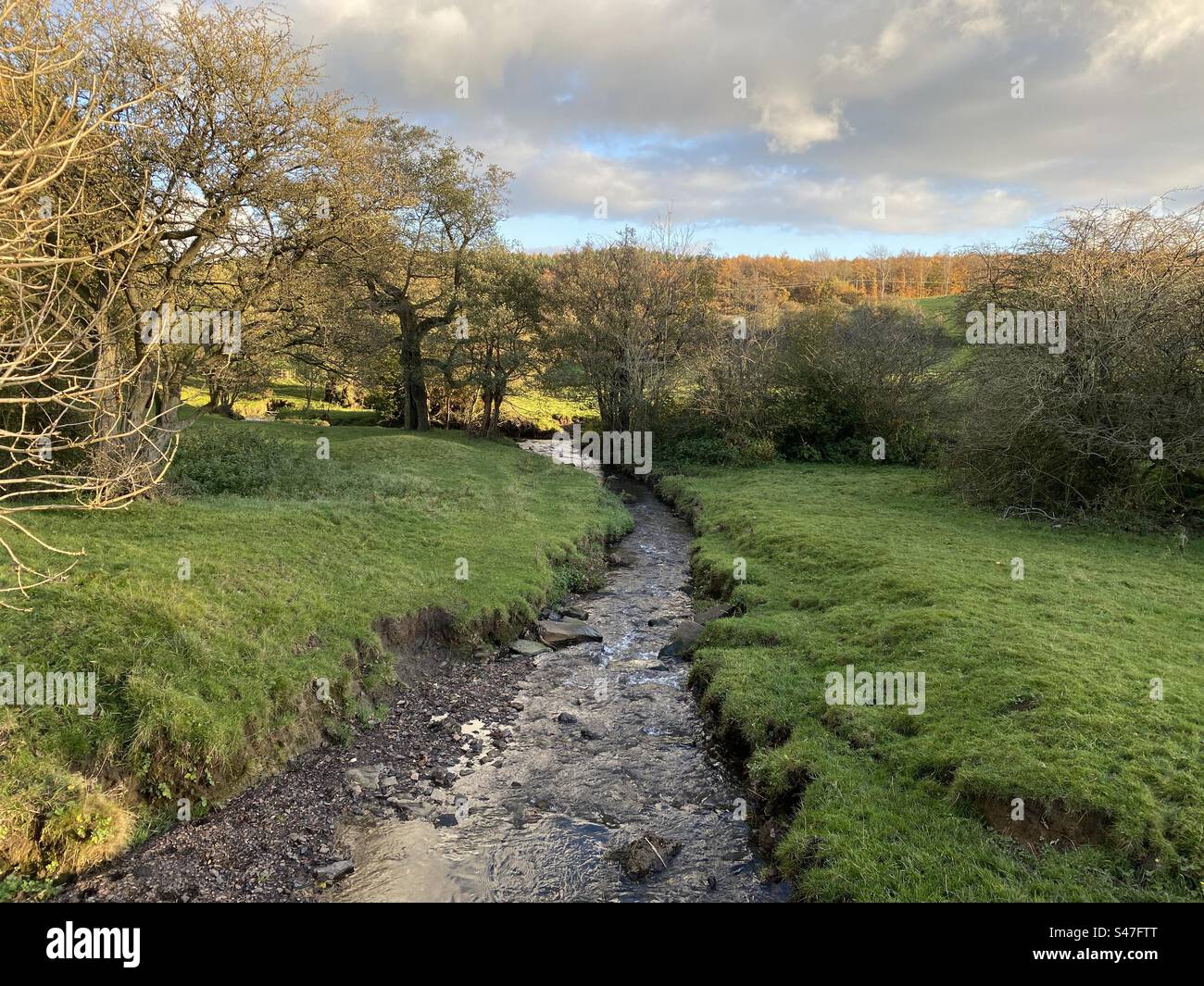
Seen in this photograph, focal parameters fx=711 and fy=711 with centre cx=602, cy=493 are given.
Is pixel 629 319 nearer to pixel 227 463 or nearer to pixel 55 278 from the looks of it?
pixel 227 463

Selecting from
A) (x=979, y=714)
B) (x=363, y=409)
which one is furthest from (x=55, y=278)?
(x=363, y=409)

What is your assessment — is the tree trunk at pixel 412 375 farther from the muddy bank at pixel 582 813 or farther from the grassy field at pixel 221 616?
the muddy bank at pixel 582 813

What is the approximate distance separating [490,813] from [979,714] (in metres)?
6.27

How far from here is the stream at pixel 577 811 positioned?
25.0 feet

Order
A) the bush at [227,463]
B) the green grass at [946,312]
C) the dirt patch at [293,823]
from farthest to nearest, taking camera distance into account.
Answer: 1. the green grass at [946,312]
2. the bush at [227,463]
3. the dirt patch at [293,823]

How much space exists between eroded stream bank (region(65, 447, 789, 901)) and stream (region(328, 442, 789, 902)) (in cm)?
2

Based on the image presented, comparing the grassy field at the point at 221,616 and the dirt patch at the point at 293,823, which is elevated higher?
the grassy field at the point at 221,616

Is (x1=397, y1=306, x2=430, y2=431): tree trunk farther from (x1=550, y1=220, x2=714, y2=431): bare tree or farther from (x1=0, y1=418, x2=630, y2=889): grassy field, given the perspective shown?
(x1=0, y1=418, x2=630, y2=889): grassy field

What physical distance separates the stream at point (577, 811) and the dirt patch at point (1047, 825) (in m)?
2.40

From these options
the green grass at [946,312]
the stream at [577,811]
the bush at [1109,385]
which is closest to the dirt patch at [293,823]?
the stream at [577,811]

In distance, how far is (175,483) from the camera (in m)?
17.1
